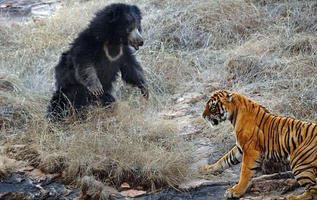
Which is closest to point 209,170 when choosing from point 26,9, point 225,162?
point 225,162

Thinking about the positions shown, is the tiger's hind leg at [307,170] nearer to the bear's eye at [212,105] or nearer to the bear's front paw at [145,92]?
the bear's eye at [212,105]

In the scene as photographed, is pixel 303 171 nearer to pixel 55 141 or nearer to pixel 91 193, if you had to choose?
pixel 91 193

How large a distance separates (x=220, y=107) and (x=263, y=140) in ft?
1.58

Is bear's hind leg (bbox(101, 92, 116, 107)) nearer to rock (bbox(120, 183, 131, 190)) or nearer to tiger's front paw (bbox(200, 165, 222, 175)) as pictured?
rock (bbox(120, 183, 131, 190))

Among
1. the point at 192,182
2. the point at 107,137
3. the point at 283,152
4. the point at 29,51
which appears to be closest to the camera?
the point at 283,152

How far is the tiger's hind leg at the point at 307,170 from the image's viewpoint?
11.8ft

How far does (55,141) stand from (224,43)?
12.7 ft

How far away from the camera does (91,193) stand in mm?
4102

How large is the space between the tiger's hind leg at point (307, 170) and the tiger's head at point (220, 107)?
76 cm

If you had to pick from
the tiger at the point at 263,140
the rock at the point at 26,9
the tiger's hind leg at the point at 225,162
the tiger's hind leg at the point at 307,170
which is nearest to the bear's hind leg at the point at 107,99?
the tiger's hind leg at the point at 225,162

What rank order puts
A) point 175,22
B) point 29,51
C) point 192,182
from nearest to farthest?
point 192,182, point 29,51, point 175,22

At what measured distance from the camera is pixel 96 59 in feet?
19.3

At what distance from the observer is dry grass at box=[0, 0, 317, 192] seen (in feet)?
15.3

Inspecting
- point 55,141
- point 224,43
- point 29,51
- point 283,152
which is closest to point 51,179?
point 55,141
